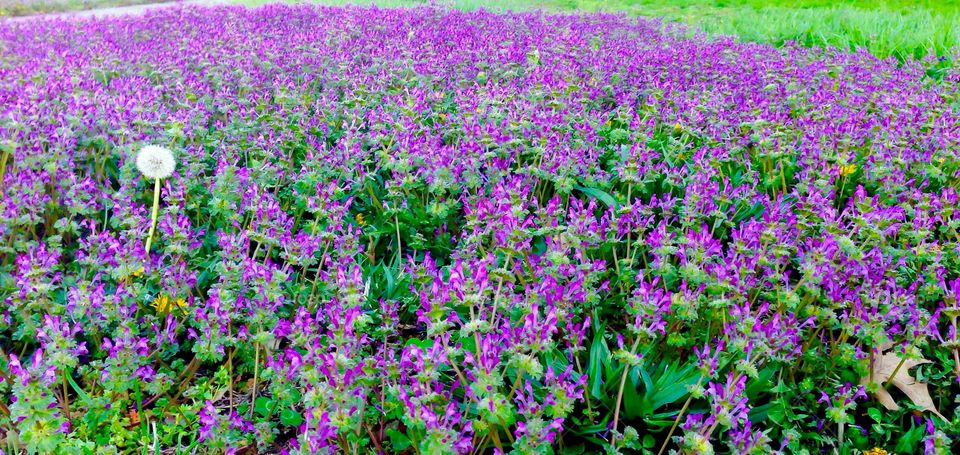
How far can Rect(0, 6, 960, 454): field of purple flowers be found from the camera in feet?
6.39

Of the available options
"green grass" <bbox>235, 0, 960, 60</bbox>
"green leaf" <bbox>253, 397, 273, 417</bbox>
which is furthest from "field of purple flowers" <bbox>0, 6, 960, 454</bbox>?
"green grass" <bbox>235, 0, 960, 60</bbox>

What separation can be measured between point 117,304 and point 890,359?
2716 millimetres

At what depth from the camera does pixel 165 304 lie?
2520mm

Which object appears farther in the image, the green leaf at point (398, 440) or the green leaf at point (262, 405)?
the green leaf at point (262, 405)

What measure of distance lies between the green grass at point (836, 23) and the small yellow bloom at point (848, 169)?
9.96 feet

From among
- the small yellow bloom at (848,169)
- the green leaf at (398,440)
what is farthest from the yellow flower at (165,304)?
the small yellow bloom at (848,169)

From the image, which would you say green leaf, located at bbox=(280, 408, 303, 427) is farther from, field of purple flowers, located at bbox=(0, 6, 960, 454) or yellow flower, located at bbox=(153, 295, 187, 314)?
yellow flower, located at bbox=(153, 295, 187, 314)

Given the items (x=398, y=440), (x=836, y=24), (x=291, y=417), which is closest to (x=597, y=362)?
(x=398, y=440)

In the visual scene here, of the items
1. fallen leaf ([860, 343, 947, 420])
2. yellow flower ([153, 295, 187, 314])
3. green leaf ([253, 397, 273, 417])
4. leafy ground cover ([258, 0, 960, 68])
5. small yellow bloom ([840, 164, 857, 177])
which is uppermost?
leafy ground cover ([258, 0, 960, 68])

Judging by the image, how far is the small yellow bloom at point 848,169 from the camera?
3.22 meters

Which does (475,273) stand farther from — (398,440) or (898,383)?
(898,383)

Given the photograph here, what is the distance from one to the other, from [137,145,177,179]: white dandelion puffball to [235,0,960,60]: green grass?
5.75 m

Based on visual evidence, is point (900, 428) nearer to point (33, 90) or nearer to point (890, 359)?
point (890, 359)

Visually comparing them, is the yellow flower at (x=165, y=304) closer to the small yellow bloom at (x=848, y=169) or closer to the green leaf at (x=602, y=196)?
the green leaf at (x=602, y=196)
